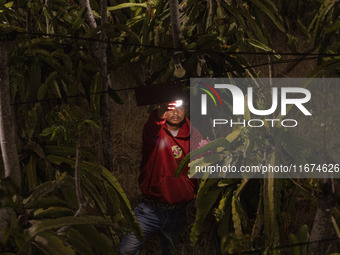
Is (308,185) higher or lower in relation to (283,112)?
lower

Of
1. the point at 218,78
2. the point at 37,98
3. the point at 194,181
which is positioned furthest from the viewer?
the point at 218,78

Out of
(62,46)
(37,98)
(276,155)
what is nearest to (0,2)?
→ (62,46)

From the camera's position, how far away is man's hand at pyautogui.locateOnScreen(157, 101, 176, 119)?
10.3ft

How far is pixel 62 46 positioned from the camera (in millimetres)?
3002

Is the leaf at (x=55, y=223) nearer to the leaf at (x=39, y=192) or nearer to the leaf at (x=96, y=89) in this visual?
the leaf at (x=39, y=192)

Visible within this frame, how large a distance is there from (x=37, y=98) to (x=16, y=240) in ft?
3.24

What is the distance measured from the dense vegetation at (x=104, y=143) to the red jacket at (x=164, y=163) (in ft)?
0.78

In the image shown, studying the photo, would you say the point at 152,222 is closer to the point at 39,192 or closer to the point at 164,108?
the point at 164,108

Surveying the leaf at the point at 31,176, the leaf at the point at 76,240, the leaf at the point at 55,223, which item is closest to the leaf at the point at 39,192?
the leaf at the point at 55,223

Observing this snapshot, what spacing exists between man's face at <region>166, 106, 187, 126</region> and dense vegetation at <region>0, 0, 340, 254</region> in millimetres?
231

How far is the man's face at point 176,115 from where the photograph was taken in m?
3.16

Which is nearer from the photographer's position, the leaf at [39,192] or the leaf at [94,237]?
the leaf at [39,192]

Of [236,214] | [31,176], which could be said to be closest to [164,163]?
[236,214]

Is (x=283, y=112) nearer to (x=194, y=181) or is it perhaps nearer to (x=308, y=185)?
(x=308, y=185)
